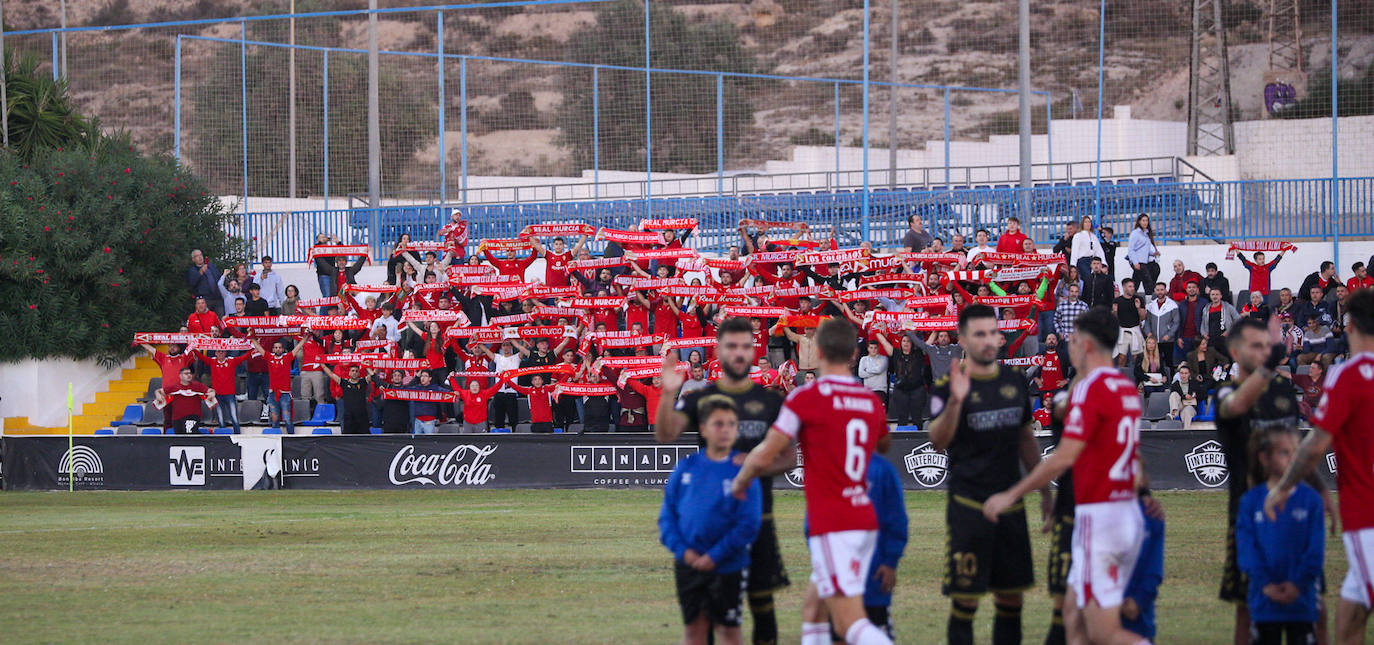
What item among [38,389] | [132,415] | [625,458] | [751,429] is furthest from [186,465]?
[751,429]

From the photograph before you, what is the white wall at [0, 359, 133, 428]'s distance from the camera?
93.7 feet

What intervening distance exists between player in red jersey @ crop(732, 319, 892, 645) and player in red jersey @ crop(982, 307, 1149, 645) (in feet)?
3.02

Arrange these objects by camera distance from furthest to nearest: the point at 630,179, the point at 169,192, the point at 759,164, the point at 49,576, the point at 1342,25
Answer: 1. the point at 759,164
2. the point at 630,179
3. the point at 1342,25
4. the point at 169,192
5. the point at 49,576

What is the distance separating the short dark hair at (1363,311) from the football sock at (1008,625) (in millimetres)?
2404

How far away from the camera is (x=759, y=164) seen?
60844mm

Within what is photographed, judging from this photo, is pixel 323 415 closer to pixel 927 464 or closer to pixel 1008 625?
pixel 927 464

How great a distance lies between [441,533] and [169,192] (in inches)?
700

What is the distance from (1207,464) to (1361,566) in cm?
1218

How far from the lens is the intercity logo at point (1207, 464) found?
19188 mm

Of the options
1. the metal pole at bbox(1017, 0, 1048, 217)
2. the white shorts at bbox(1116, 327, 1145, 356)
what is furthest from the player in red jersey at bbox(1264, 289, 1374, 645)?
the metal pole at bbox(1017, 0, 1048, 217)

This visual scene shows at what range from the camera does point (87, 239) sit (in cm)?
2859

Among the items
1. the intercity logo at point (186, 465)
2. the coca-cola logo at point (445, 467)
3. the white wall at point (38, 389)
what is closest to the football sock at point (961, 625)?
the coca-cola logo at point (445, 467)

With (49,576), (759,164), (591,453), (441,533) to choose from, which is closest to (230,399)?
(591,453)

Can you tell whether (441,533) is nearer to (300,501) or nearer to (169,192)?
(300,501)
